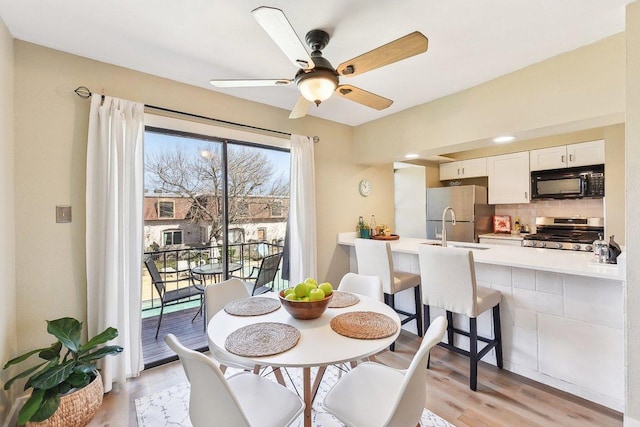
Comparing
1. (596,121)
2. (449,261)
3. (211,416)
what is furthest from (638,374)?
(211,416)

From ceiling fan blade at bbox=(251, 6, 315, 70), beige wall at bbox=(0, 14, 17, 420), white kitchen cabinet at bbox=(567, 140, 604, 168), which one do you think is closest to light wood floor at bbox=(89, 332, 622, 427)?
beige wall at bbox=(0, 14, 17, 420)

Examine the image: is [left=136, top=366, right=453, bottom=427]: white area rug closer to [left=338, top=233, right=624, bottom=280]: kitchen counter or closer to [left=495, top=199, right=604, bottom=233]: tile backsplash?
[left=338, top=233, right=624, bottom=280]: kitchen counter

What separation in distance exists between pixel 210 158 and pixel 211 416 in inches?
97.3

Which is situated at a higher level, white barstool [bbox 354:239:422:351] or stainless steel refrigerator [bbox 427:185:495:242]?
stainless steel refrigerator [bbox 427:185:495:242]

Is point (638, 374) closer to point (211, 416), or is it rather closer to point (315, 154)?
point (211, 416)

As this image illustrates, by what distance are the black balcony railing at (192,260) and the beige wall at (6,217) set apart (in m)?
1.30

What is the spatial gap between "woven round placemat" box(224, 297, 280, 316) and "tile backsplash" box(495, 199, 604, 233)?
14.4ft

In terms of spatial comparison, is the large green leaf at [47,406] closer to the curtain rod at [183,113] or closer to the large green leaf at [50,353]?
the large green leaf at [50,353]

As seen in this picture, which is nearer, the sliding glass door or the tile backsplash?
the sliding glass door

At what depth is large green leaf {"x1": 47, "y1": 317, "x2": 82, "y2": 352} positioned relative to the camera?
1.70 meters

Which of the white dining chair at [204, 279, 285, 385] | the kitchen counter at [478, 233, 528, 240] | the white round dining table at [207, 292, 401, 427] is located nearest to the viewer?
the white round dining table at [207, 292, 401, 427]

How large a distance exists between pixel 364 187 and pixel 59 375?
3376 millimetres

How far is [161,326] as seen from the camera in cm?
322

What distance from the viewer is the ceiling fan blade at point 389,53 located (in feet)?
4.34
